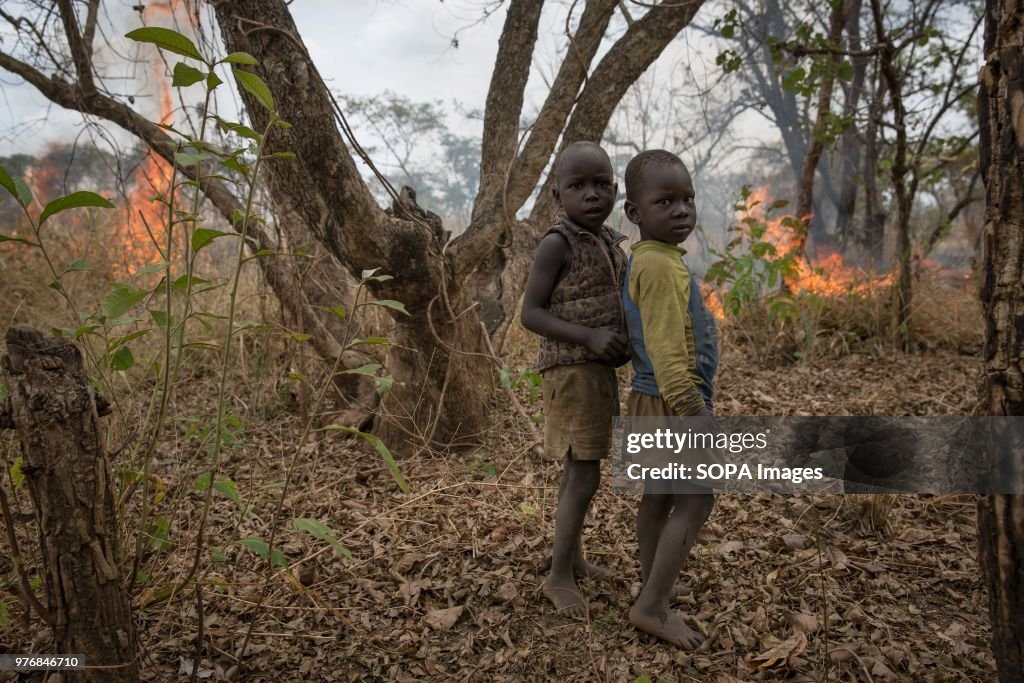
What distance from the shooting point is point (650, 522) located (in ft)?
6.41

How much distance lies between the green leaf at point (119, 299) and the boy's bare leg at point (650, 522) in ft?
4.66

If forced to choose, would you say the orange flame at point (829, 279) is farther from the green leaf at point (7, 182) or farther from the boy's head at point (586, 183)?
the green leaf at point (7, 182)

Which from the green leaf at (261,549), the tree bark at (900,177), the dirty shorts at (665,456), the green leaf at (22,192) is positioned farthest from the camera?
the tree bark at (900,177)

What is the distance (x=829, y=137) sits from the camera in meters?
5.16

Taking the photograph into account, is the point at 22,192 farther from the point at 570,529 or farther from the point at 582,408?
the point at 570,529

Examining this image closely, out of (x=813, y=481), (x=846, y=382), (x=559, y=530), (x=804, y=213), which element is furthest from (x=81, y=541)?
(x=804, y=213)

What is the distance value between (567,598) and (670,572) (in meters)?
0.35

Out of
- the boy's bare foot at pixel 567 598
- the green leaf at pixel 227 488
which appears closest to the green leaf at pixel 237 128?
the green leaf at pixel 227 488

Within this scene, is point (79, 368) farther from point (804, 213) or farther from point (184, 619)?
point (804, 213)

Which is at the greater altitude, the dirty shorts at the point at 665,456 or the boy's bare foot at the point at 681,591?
the dirty shorts at the point at 665,456

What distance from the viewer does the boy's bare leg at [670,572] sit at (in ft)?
6.03

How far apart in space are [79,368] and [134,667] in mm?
679

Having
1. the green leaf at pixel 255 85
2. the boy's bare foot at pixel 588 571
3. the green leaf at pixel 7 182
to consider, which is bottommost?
the boy's bare foot at pixel 588 571
